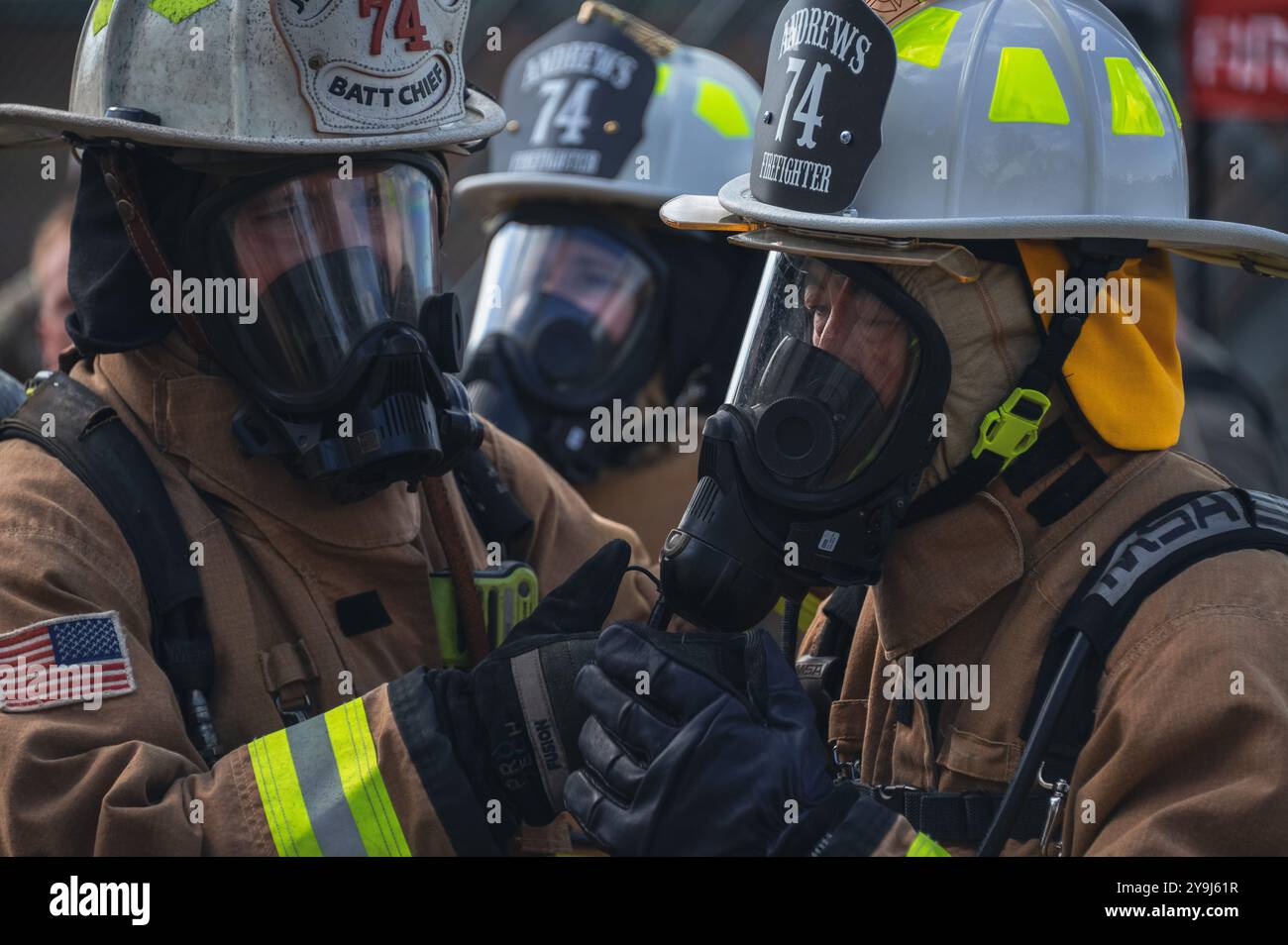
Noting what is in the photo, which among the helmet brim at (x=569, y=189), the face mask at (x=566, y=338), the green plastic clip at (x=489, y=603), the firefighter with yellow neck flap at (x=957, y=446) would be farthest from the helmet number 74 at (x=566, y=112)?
the firefighter with yellow neck flap at (x=957, y=446)

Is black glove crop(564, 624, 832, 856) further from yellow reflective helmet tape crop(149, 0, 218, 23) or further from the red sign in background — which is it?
the red sign in background

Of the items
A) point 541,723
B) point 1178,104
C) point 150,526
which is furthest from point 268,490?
point 1178,104

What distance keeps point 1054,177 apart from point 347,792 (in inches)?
54.3

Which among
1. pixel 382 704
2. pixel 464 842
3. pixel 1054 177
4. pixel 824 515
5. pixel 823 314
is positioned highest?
pixel 1054 177

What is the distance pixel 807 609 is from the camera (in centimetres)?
334

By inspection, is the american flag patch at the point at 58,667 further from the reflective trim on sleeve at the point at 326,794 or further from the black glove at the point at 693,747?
the black glove at the point at 693,747

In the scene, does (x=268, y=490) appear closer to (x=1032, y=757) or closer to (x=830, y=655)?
(x=830, y=655)

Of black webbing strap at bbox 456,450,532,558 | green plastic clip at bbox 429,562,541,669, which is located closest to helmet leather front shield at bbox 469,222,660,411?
black webbing strap at bbox 456,450,532,558

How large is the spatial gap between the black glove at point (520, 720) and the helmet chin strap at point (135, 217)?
78 cm

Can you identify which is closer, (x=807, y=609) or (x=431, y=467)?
(x=431, y=467)

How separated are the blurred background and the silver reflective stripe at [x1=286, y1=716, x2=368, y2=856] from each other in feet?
10.3
